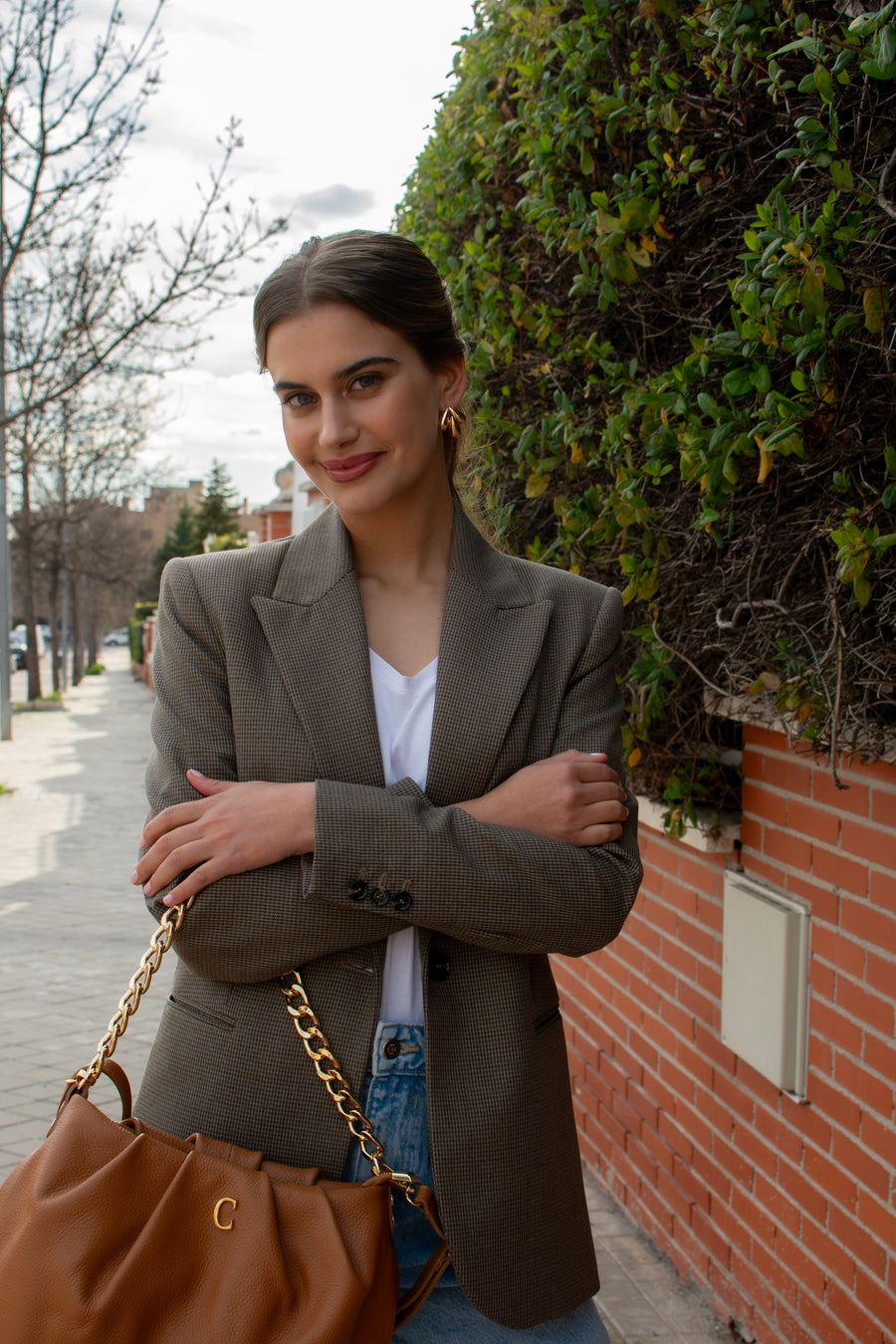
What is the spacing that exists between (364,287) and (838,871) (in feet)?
5.15

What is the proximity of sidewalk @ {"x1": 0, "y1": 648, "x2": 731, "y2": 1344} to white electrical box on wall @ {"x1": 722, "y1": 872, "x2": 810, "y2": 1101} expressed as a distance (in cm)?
84

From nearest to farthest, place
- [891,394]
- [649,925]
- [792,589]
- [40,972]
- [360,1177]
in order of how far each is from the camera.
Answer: [360,1177] < [891,394] < [792,589] < [649,925] < [40,972]

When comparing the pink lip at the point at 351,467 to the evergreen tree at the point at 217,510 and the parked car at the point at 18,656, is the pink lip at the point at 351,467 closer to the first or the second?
the parked car at the point at 18,656

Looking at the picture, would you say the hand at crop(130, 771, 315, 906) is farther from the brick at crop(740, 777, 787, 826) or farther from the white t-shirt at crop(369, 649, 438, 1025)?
the brick at crop(740, 777, 787, 826)

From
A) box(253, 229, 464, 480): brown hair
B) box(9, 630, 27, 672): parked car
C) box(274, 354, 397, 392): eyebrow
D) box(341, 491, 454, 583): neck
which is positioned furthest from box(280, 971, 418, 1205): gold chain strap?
box(9, 630, 27, 672): parked car

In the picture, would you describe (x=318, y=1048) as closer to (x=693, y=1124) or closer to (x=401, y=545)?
(x=401, y=545)

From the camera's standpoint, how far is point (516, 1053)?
5.97 feet

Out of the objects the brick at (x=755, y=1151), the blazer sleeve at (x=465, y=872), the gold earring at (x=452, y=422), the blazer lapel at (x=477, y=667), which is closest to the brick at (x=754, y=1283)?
the brick at (x=755, y=1151)

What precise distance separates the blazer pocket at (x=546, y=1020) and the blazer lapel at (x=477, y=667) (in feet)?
1.21

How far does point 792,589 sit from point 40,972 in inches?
216

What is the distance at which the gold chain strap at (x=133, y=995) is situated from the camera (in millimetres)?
1600

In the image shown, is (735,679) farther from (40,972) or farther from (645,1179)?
(40,972)

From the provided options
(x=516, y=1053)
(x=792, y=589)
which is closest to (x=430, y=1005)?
(x=516, y=1053)

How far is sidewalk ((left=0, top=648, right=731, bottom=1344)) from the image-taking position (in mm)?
3348
